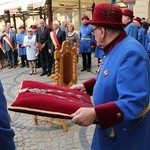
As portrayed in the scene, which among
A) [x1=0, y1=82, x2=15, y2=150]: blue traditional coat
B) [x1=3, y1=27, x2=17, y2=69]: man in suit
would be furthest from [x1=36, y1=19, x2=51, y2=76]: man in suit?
[x1=0, y1=82, x2=15, y2=150]: blue traditional coat

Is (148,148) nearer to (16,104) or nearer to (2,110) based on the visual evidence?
(16,104)

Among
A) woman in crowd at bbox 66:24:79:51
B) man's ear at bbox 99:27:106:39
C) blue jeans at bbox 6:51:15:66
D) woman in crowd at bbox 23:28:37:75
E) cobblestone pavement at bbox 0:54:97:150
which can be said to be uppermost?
man's ear at bbox 99:27:106:39

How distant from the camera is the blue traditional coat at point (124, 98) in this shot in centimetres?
172

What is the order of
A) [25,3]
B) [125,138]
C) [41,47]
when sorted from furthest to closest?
[25,3] → [41,47] → [125,138]

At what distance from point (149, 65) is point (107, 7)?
0.48m

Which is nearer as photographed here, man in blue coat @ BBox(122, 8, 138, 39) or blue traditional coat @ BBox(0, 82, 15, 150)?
blue traditional coat @ BBox(0, 82, 15, 150)

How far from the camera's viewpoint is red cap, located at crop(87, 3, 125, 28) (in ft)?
6.20

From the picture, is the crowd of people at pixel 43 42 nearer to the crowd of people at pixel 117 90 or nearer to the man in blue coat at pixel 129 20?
the man in blue coat at pixel 129 20

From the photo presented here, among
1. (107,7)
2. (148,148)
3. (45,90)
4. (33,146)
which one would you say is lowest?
(33,146)

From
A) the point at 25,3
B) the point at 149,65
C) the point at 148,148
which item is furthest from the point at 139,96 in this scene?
the point at 25,3

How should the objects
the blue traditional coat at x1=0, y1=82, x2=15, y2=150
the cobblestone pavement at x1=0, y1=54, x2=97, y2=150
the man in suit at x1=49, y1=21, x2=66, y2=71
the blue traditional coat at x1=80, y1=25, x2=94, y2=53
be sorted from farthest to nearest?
the blue traditional coat at x1=80, y1=25, x2=94, y2=53, the man in suit at x1=49, y1=21, x2=66, y2=71, the cobblestone pavement at x1=0, y1=54, x2=97, y2=150, the blue traditional coat at x1=0, y1=82, x2=15, y2=150

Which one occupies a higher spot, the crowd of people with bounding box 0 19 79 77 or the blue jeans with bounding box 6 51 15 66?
the crowd of people with bounding box 0 19 79 77

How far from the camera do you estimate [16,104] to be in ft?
5.96

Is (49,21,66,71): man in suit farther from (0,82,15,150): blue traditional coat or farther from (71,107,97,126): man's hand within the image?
(0,82,15,150): blue traditional coat
